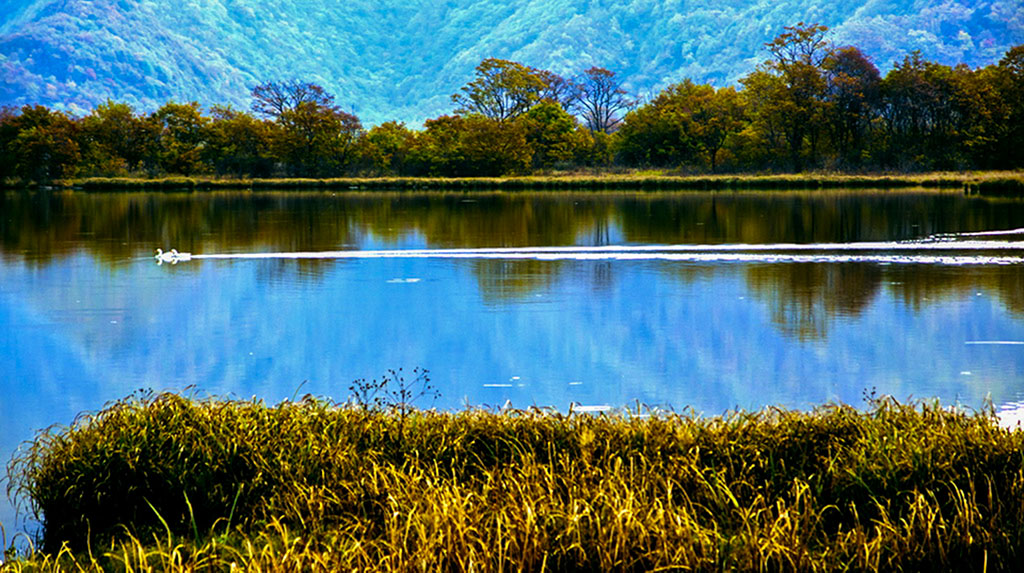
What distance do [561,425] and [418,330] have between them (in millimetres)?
5819

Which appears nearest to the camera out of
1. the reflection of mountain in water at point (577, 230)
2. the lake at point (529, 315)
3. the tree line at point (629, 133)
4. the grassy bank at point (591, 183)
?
the lake at point (529, 315)

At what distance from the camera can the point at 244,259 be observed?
2028 centimetres

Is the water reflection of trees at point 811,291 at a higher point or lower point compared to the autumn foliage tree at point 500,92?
lower

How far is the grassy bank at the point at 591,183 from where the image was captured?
54.8 m

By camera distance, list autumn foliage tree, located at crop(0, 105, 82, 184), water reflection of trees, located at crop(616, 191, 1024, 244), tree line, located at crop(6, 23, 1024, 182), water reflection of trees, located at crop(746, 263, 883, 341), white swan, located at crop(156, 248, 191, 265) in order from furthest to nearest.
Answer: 1. autumn foliage tree, located at crop(0, 105, 82, 184)
2. tree line, located at crop(6, 23, 1024, 182)
3. water reflection of trees, located at crop(616, 191, 1024, 244)
4. white swan, located at crop(156, 248, 191, 265)
5. water reflection of trees, located at crop(746, 263, 883, 341)

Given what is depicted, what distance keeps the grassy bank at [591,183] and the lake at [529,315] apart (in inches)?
1131

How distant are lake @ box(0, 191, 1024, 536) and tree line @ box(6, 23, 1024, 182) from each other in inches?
1570

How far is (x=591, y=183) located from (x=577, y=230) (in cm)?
3435

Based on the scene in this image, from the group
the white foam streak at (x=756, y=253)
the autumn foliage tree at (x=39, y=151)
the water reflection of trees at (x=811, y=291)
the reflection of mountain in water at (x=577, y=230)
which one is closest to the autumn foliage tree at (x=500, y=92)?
the autumn foliage tree at (x=39, y=151)

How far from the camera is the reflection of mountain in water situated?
15039mm

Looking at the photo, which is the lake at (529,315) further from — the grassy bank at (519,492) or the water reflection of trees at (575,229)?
the grassy bank at (519,492)

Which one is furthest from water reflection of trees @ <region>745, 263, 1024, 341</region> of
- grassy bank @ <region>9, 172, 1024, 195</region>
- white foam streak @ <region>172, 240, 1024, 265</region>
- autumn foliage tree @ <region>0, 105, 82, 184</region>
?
autumn foliage tree @ <region>0, 105, 82, 184</region>

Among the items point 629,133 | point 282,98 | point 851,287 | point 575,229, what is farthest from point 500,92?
point 851,287

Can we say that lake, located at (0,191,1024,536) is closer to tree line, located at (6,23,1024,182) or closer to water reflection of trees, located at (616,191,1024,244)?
water reflection of trees, located at (616,191,1024,244)
